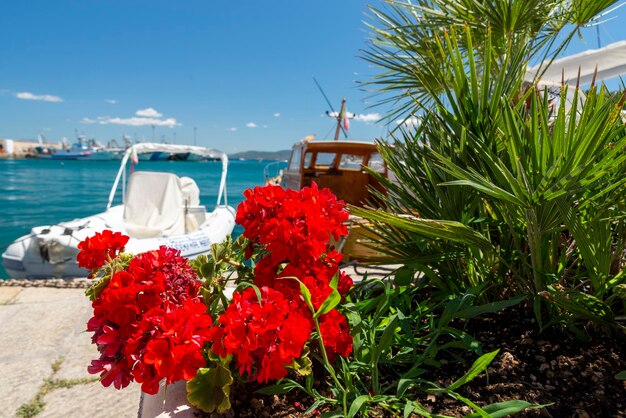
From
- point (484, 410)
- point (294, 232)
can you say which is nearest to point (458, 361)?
point (484, 410)

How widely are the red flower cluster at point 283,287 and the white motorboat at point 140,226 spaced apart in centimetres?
397

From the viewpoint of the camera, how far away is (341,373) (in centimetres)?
112

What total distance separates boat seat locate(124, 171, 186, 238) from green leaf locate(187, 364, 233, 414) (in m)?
6.75

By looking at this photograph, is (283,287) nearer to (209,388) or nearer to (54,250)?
(209,388)

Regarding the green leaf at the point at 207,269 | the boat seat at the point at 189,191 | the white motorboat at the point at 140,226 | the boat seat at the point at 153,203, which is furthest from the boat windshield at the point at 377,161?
the green leaf at the point at 207,269

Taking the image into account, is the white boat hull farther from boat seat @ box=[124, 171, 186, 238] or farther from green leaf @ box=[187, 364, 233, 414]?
green leaf @ box=[187, 364, 233, 414]

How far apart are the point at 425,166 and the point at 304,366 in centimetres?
84

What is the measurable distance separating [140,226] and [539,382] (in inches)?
288

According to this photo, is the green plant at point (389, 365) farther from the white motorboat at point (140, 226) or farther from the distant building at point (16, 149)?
the distant building at point (16, 149)

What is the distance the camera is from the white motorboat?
19.4 ft

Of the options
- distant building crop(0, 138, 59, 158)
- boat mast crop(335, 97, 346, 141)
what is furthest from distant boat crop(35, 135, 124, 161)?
boat mast crop(335, 97, 346, 141)

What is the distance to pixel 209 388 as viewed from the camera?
0.95m

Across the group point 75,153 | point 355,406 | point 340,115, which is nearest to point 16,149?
point 75,153

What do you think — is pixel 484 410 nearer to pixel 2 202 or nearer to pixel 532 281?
pixel 532 281
